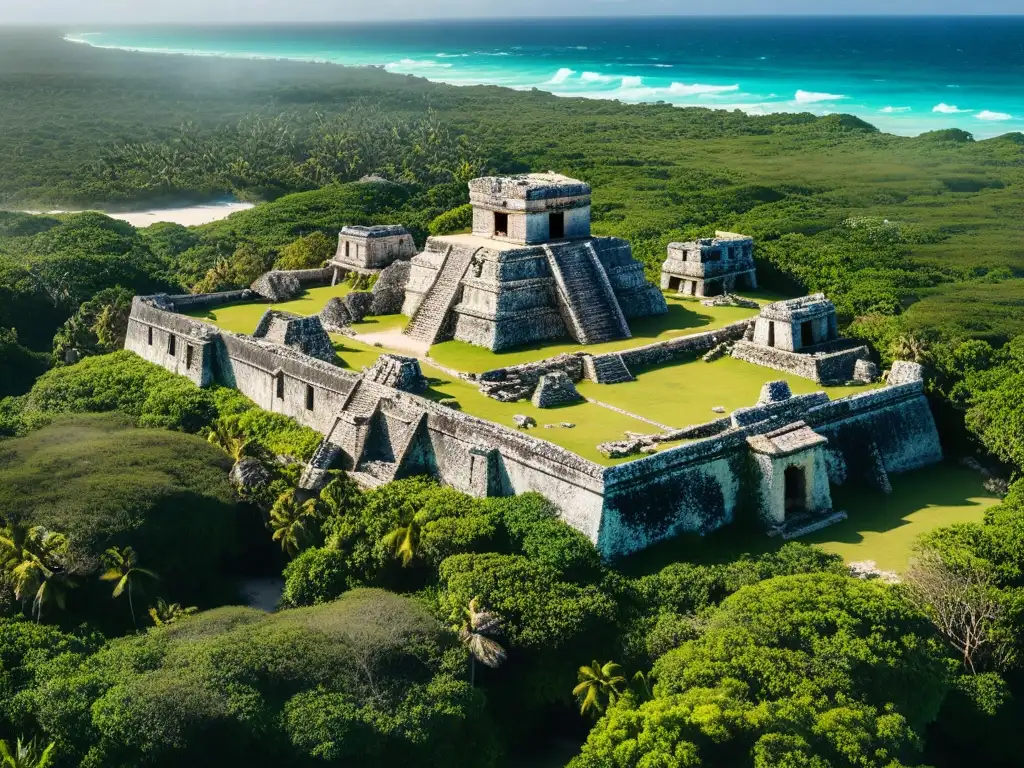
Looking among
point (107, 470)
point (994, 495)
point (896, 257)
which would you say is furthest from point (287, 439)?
point (896, 257)

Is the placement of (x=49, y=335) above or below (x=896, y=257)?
below

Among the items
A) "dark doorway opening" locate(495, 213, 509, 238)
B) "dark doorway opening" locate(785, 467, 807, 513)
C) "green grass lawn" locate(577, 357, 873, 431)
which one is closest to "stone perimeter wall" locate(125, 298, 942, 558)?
"dark doorway opening" locate(785, 467, 807, 513)

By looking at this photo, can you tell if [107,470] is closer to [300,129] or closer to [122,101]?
[300,129]

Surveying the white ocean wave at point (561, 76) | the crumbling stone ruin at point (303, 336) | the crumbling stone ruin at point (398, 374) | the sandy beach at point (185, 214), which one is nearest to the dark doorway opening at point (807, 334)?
the crumbling stone ruin at point (398, 374)

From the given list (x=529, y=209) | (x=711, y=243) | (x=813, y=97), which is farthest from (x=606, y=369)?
(x=813, y=97)

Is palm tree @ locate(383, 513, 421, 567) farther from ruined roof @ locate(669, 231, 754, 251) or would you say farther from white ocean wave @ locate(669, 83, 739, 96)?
white ocean wave @ locate(669, 83, 739, 96)

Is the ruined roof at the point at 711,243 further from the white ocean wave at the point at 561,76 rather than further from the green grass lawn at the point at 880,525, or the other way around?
the white ocean wave at the point at 561,76

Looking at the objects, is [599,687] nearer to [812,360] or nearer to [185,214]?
[812,360]
